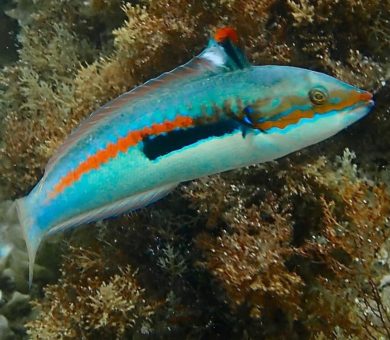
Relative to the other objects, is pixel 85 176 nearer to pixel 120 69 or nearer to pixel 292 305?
pixel 292 305

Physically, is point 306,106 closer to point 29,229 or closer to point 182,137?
point 182,137

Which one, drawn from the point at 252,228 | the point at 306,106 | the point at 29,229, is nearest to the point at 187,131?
the point at 306,106

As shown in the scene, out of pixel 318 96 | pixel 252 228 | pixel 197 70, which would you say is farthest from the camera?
pixel 252 228

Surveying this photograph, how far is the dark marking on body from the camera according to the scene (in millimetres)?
1744

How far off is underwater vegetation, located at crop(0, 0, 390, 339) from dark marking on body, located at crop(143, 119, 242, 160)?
1409 mm

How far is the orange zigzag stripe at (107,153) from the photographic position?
5.84 feet

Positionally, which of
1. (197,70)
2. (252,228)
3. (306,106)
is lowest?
(252,228)

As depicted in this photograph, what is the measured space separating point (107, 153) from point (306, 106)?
0.71 m

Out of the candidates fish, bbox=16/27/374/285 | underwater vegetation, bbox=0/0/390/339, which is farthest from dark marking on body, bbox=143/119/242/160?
underwater vegetation, bbox=0/0/390/339

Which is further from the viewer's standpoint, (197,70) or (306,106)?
(197,70)

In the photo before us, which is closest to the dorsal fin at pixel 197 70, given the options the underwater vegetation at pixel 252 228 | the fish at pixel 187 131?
the fish at pixel 187 131

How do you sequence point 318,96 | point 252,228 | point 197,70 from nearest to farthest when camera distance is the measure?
point 318,96
point 197,70
point 252,228

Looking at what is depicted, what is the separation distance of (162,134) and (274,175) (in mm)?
1581

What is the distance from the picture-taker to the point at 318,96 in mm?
1699
